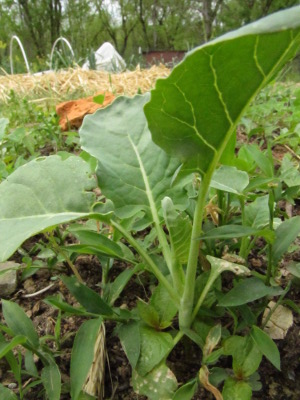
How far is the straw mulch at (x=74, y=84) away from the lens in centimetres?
393

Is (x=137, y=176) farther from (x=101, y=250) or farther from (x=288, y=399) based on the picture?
(x=288, y=399)

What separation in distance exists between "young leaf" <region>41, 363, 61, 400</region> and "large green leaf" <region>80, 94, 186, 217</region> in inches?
11.5

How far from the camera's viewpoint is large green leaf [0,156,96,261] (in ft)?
2.05

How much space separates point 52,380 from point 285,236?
0.46 metres

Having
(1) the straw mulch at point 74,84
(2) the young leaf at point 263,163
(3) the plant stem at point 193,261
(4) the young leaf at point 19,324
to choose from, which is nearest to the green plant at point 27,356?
(4) the young leaf at point 19,324

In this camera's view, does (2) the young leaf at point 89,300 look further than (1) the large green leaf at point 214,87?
Yes

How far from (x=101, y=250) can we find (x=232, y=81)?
1.33 ft

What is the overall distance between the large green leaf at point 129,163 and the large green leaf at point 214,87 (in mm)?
219

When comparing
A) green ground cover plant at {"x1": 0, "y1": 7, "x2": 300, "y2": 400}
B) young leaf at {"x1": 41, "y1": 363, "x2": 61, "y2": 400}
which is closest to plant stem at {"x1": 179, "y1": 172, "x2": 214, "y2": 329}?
green ground cover plant at {"x1": 0, "y1": 7, "x2": 300, "y2": 400}

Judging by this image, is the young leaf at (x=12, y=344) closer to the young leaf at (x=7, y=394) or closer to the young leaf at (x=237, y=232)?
the young leaf at (x=7, y=394)

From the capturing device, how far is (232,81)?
468 millimetres

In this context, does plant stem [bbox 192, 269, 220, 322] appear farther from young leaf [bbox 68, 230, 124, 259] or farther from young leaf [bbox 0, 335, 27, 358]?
young leaf [bbox 0, 335, 27, 358]

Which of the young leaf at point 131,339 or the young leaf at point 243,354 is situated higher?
the young leaf at point 131,339

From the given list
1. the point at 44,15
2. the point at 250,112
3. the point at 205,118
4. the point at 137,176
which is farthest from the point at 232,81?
the point at 44,15
